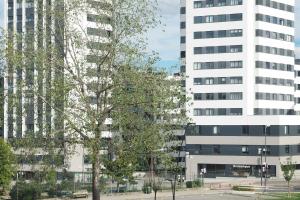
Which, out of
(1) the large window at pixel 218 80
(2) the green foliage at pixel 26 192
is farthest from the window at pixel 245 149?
(2) the green foliage at pixel 26 192

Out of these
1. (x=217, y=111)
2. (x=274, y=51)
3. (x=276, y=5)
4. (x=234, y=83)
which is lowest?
(x=217, y=111)

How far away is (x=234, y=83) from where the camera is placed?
117750 mm

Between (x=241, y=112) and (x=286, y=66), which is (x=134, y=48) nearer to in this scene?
(x=241, y=112)

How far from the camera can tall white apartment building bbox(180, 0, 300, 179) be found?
376 feet

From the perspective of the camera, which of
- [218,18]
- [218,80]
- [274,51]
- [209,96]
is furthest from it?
[274,51]

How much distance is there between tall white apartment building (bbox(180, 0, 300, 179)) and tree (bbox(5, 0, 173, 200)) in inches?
3214

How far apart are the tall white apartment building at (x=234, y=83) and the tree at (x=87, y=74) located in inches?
3214

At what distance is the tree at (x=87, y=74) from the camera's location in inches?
1261

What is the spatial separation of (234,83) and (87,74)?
3416 inches

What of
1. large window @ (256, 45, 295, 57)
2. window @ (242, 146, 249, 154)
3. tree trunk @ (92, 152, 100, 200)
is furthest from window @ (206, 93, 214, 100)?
tree trunk @ (92, 152, 100, 200)

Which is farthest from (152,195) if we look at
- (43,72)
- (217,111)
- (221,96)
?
(221,96)

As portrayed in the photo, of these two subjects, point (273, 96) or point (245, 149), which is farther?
point (273, 96)

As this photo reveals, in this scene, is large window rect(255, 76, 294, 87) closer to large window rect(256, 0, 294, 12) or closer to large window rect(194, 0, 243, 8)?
large window rect(256, 0, 294, 12)

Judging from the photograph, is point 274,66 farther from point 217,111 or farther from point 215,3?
point 215,3
